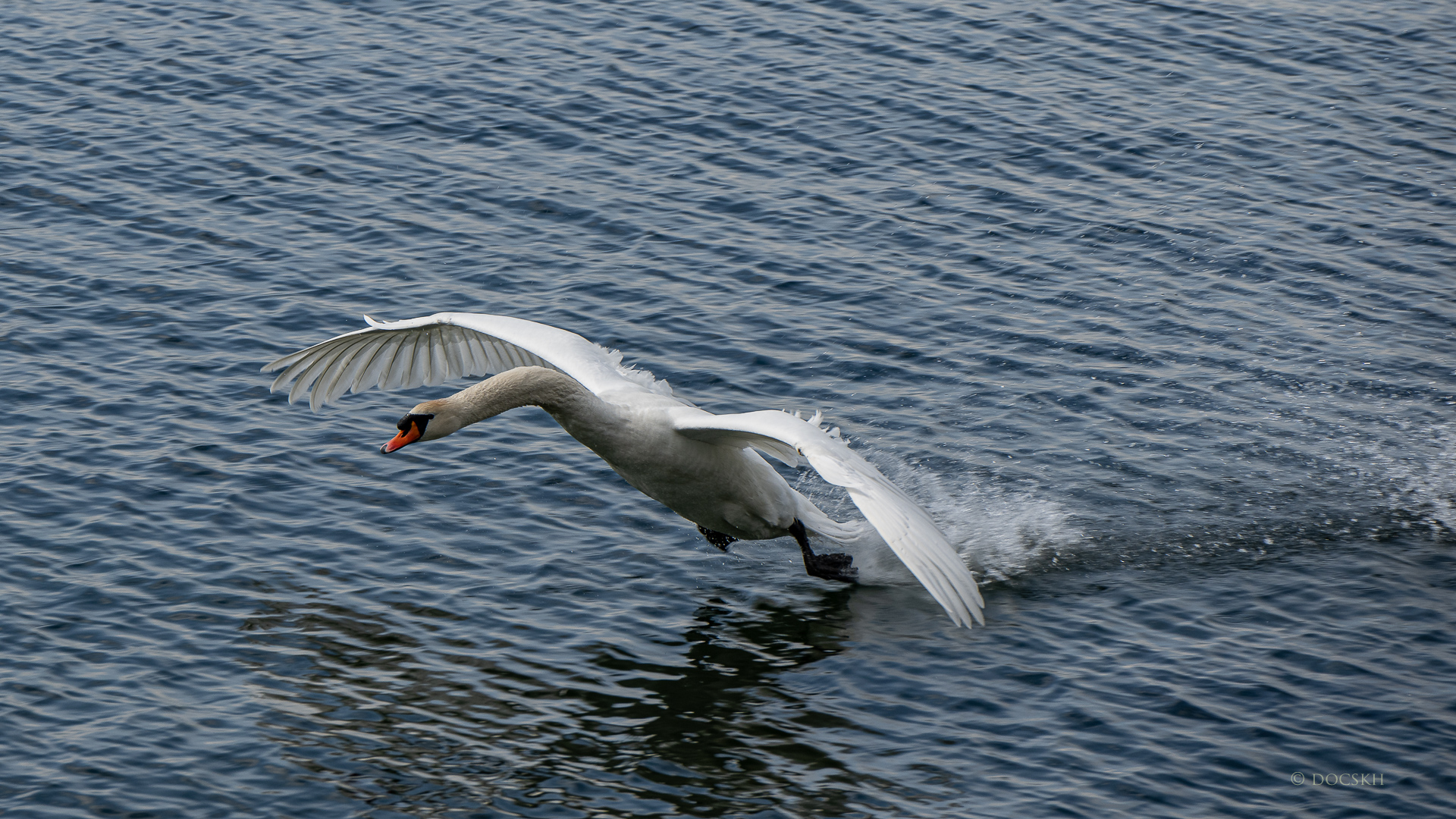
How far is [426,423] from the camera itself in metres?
10.7

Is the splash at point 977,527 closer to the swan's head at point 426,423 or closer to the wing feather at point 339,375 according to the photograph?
the swan's head at point 426,423

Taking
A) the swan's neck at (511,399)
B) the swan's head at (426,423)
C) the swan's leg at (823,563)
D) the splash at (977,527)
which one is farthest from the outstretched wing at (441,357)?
the splash at (977,527)

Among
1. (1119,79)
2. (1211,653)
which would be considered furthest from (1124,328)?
(1119,79)

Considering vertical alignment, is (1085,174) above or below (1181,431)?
above

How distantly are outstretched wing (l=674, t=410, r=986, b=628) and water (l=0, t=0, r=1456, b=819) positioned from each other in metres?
1.70

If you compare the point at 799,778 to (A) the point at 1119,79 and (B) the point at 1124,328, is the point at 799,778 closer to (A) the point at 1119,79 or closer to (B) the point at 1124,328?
(B) the point at 1124,328

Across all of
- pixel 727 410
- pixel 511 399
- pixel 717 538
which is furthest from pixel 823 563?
pixel 511 399

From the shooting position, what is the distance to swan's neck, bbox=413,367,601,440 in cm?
1066

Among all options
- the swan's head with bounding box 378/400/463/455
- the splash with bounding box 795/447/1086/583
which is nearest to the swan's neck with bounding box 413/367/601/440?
the swan's head with bounding box 378/400/463/455

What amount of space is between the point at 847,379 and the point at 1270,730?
19.8 ft

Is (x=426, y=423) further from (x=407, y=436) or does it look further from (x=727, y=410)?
(x=727, y=410)

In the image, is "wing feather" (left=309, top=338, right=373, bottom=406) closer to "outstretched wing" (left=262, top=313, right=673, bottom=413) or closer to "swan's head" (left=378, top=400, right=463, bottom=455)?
"outstretched wing" (left=262, top=313, right=673, bottom=413)

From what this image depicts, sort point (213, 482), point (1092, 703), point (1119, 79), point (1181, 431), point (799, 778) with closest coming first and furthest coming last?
1. point (799, 778)
2. point (1092, 703)
3. point (213, 482)
4. point (1181, 431)
5. point (1119, 79)

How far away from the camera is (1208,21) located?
85.2 ft
